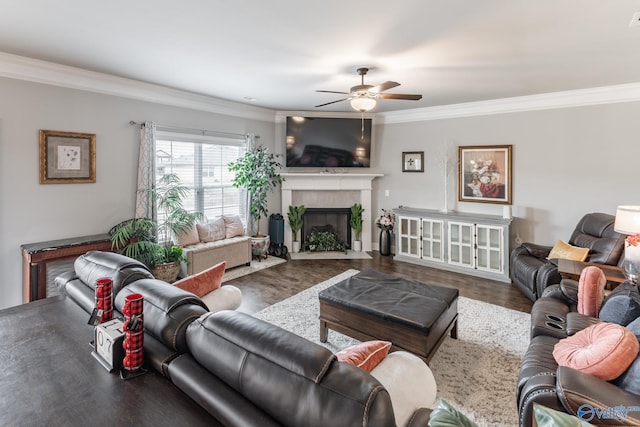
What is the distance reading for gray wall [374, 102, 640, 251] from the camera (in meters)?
4.29

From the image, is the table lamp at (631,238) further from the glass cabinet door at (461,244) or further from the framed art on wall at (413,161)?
the framed art on wall at (413,161)

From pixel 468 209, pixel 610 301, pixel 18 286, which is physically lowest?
pixel 18 286

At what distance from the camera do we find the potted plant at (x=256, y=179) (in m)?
5.56

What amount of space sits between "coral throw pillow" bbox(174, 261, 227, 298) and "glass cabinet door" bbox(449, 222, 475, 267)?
4156 mm

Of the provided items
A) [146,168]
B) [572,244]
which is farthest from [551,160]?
[146,168]

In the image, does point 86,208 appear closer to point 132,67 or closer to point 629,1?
point 132,67

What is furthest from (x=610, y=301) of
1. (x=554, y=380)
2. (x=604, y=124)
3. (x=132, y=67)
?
(x=132, y=67)

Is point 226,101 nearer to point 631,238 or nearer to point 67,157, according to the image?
point 67,157

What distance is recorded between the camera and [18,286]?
3475mm

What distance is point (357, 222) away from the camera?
6402 mm

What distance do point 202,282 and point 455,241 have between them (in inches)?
171

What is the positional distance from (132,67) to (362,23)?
2674 mm

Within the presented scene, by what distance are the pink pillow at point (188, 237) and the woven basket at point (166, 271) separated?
1.32 ft

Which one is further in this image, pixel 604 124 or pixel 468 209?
pixel 468 209
